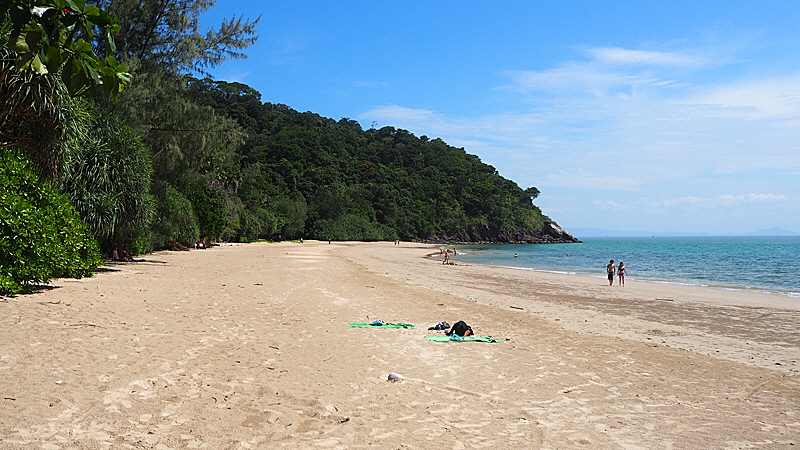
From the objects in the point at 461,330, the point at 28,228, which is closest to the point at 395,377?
the point at 461,330

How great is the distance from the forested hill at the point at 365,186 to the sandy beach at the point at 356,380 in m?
65.2

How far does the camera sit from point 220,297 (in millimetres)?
11820

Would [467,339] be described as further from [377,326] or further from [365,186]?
[365,186]

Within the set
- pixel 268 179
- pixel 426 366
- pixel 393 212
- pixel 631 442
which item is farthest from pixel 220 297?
pixel 393 212

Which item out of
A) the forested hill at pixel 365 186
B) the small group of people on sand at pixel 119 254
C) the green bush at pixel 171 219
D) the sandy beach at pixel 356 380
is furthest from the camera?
the forested hill at pixel 365 186

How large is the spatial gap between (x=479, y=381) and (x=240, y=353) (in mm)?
3002

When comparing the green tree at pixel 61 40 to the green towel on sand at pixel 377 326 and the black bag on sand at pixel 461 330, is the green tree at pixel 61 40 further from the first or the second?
the green towel on sand at pixel 377 326

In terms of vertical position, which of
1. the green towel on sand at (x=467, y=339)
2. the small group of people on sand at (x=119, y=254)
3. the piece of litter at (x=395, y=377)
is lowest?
the green towel on sand at (x=467, y=339)

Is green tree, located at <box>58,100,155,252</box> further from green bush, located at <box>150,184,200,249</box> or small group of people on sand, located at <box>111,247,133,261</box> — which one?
green bush, located at <box>150,184,200,249</box>

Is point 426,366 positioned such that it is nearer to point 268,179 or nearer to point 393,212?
point 268,179

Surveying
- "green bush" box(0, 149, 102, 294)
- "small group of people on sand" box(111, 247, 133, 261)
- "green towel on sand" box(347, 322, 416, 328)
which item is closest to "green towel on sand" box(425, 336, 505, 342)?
Answer: "green towel on sand" box(347, 322, 416, 328)

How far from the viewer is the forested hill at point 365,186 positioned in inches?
3563

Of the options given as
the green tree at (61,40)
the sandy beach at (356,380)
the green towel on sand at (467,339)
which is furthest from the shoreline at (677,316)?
the green tree at (61,40)

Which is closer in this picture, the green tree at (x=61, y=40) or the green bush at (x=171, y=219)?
the green tree at (x=61, y=40)
